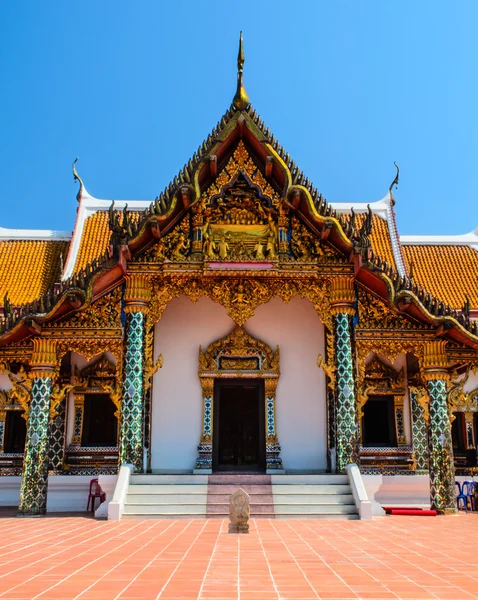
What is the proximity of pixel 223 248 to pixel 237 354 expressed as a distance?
2.02 metres

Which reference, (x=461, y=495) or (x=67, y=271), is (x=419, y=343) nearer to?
(x=461, y=495)

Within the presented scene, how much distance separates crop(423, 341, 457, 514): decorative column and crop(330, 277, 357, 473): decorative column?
112cm

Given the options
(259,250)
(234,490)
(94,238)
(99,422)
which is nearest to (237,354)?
(259,250)

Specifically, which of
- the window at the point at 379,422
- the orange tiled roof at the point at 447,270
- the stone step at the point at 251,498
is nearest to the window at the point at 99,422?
the stone step at the point at 251,498

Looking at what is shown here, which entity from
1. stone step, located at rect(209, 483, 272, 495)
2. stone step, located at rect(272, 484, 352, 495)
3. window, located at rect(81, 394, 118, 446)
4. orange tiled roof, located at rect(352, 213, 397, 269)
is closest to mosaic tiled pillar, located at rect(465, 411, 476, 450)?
orange tiled roof, located at rect(352, 213, 397, 269)

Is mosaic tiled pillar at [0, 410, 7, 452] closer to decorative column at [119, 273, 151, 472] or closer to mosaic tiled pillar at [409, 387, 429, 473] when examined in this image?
decorative column at [119, 273, 151, 472]

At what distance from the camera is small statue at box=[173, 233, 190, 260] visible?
9398mm

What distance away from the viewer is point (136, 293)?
368 inches

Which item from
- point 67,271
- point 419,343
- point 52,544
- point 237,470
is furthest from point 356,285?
point 67,271

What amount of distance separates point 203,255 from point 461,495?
5796 millimetres

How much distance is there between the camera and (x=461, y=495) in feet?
35.0

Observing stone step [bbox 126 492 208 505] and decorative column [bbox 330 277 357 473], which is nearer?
Answer: stone step [bbox 126 492 208 505]

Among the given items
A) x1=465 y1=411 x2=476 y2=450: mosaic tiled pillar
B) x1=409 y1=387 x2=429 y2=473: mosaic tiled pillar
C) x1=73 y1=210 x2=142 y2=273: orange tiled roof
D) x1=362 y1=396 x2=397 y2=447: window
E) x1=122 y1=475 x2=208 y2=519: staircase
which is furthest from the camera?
x1=73 y1=210 x2=142 y2=273: orange tiled roof

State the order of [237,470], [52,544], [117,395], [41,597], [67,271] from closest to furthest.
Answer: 1. [41,597]
2. [52,544]
3. [117,395]
4. [237,470]
5. [67,271]
